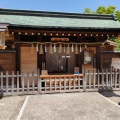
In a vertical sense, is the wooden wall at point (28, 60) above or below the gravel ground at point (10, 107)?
above

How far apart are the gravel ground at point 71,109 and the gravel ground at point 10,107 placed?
0.36 m

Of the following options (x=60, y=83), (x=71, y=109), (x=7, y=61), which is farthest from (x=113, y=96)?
(x=7, y=61)

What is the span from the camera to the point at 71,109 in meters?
5.72

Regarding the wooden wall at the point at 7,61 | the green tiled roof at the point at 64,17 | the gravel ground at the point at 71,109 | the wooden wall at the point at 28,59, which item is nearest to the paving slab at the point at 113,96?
the gravel ground at the point at 71,109

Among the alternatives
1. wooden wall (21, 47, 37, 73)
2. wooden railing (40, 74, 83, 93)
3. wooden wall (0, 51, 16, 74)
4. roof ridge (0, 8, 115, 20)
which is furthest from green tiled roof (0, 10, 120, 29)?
wooden railing (40, 74, 83, 93)

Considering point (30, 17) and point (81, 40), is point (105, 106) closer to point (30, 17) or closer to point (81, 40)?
point (81, 40)

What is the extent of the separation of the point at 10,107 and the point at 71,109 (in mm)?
2327

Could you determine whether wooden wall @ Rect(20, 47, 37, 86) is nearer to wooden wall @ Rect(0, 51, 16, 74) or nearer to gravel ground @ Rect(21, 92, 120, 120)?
wooden wall @ Rect(0, 51, 16, 74)

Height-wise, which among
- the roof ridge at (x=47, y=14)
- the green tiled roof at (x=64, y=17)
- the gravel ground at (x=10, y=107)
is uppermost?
the roof ridge at (x=47, y=14)

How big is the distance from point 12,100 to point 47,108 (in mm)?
2049

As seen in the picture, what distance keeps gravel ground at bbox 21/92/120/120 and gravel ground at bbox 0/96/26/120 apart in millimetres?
359

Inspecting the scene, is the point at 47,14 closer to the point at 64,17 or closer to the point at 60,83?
the point at 64,17

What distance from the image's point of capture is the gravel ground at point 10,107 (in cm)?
513

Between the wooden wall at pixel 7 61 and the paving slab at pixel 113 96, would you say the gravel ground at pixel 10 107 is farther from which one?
the paving slab at pixel 113 96
